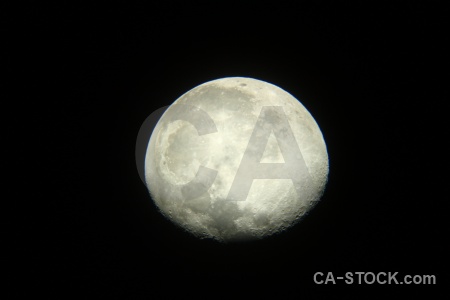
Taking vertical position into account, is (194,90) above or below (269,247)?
above

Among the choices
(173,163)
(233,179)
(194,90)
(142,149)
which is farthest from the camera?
(142,149)

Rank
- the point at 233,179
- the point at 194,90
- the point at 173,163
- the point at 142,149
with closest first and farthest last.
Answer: the point at 233,179, the point at 173,163, the point at 194,90, the point at 142,149

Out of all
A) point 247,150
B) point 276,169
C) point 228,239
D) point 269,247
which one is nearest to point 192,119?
point 247,150

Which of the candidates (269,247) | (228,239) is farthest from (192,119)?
(269,247)

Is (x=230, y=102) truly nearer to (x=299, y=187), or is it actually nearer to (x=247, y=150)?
(x=247, y=150)

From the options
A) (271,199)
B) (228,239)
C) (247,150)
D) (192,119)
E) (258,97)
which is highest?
(258,97)

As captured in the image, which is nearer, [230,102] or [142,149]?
[230,102]

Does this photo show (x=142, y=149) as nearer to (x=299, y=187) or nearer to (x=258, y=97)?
(x=258, y=97)
